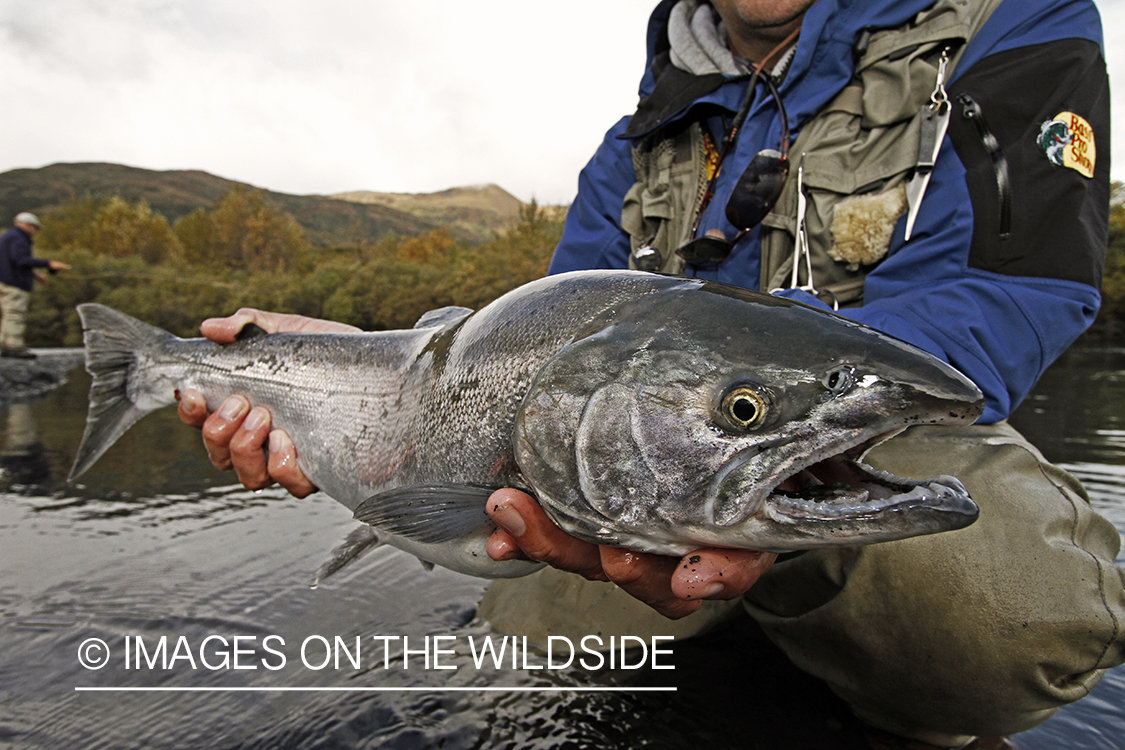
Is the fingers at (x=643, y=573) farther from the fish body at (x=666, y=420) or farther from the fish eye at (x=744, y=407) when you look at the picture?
the fish eye at (x=744, y=407)

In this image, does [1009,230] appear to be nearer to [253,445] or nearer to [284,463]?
[284,463]

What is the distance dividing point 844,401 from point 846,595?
1.15 m

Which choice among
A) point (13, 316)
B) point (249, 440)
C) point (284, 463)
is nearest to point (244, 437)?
point (249, 440)

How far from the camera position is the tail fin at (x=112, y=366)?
2934mm

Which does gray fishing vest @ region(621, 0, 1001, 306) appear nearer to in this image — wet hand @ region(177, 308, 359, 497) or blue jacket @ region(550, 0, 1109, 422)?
blue jacket @ region(550, 0, 1109, 422)

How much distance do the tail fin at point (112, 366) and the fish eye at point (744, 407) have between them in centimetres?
270

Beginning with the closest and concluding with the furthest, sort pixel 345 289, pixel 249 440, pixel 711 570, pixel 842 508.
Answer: pixel 842 508 < pixel 711 570 < pixel 249 440 < pixel 345 289

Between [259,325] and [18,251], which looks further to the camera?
[18,251]

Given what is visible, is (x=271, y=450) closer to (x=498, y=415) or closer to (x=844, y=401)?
(x=498, y=415)

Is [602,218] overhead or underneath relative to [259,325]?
overhead

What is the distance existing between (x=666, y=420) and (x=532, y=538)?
54cm

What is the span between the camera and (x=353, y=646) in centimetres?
254

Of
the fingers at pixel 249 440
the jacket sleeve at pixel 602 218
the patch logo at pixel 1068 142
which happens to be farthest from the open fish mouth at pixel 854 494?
the jacket sleeve at pixel 602 218

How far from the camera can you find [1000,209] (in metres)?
2.34
